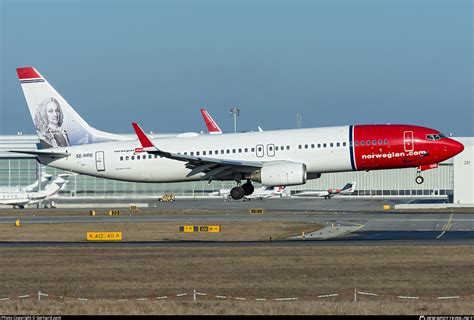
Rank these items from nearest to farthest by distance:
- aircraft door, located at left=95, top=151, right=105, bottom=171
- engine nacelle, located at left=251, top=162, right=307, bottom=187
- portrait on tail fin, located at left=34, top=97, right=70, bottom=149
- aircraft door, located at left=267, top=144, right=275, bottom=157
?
engine nacelle, located at left=251, top=162, right=307, bottom=187, aircraft door, located at left=267, top=144, right=275, bottom=157, aircraft door, located at left=95, top=151, right=105, bottom=171, portrait on tail fin, located at left=34, top=97, right=70, bottom=149

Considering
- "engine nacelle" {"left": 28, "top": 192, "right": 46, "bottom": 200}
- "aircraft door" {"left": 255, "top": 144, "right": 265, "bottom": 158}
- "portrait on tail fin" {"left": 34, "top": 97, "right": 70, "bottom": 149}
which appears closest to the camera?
"aircraft door" {"left": 255, "top": 144, "right": 265, "bottom": 158}

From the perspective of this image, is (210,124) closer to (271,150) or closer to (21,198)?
(271,150)

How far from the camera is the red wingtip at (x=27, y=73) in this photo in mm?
72562

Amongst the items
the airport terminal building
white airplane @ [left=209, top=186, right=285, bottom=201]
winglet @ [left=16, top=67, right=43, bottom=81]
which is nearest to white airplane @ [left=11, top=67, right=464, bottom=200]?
winglet @ [left=16, top=67, right=43, bottom=81]

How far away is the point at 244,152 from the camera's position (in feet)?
213

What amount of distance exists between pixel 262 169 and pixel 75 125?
49.8 feet

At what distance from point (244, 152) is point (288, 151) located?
3102 millimetres

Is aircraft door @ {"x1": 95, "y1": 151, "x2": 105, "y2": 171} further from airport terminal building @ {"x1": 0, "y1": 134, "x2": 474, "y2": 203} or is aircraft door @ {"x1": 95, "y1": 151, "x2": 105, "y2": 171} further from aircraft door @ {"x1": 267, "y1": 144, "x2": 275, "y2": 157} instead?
airport terminal building @ {"x1": 0, "y1": 134, "x2": 474, "y2": 203}

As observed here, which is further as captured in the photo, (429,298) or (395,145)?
(395,145)

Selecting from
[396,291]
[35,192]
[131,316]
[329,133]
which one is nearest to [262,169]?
[329,133]

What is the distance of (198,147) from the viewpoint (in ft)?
217

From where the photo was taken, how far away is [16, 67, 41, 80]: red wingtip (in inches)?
2857

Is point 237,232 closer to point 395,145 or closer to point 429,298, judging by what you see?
point 395,145

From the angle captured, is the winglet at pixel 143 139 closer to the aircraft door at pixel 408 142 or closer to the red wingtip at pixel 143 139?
the red wingtip at pixel 143 139
